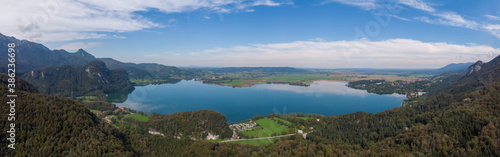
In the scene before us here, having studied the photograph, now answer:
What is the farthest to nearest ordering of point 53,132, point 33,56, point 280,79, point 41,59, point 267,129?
point 280,79, point 41,59, point 33,56, point 267,129, point 53,132

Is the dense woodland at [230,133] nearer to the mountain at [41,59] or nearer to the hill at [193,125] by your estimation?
the hill at [193,125]

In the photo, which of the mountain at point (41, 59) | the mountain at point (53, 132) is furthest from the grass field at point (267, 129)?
the mountain at point (41, 59)

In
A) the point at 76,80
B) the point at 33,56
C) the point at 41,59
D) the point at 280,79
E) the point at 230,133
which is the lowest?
the point at 230,133

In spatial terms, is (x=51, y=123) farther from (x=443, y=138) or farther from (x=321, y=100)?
(x=321, y=100)

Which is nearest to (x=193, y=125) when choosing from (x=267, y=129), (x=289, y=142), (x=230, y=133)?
(x=230, y=133)

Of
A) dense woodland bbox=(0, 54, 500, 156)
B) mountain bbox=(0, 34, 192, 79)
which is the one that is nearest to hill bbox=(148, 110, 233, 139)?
dense woodland bbox=(0, 54, 500, 156)

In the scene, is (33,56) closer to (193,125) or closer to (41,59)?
(41,59)
